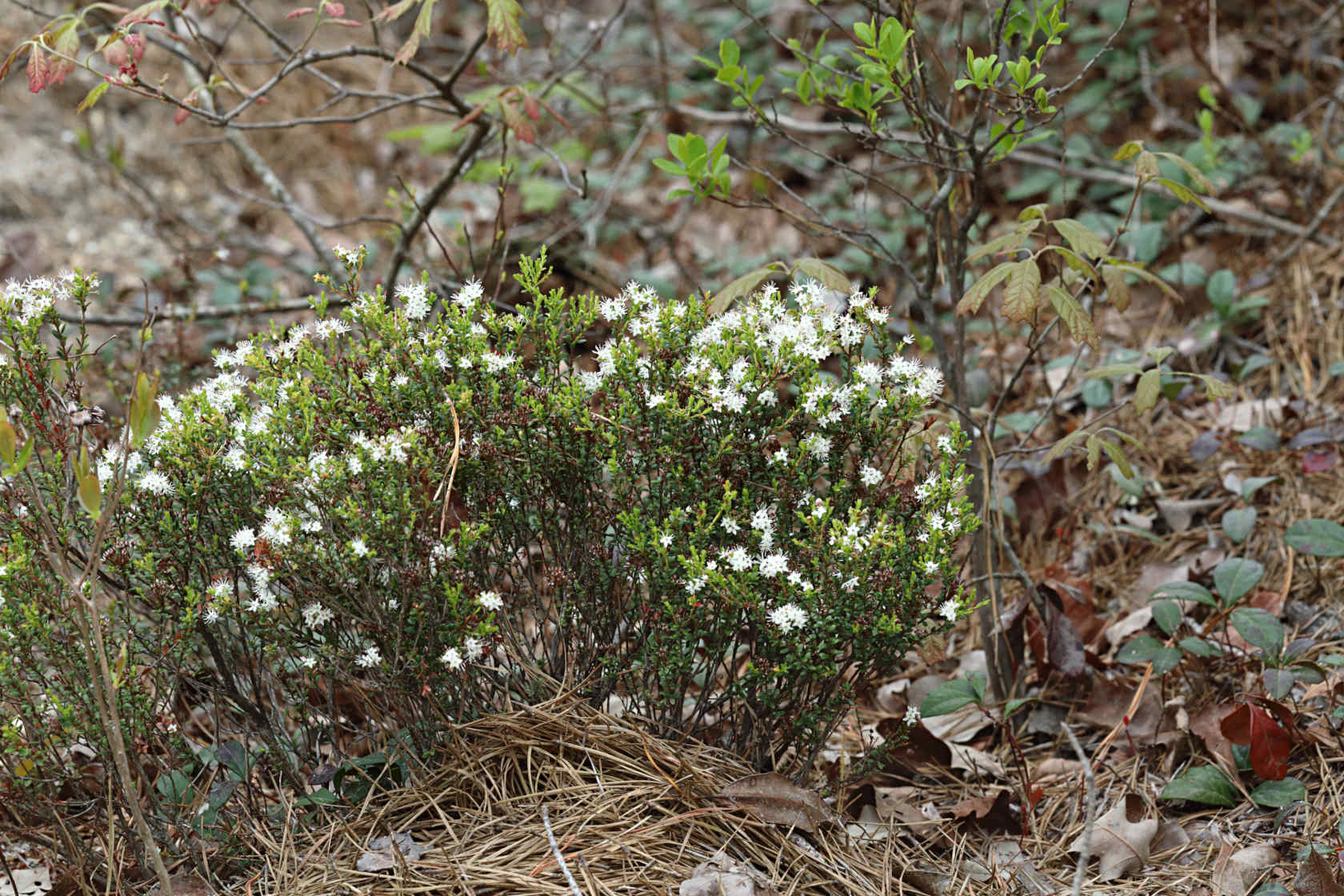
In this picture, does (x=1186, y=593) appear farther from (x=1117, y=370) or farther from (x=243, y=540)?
(x=243, y=540)

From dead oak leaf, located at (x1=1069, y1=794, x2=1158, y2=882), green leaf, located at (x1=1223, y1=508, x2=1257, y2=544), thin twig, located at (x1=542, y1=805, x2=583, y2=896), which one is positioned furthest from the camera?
green leaf, located at (x1=1223, y1=508, x2=1257, y2=544)

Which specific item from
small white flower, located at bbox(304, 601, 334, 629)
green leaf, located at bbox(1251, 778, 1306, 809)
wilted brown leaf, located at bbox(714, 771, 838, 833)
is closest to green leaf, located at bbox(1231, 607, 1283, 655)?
green leaf, located at bbox(1251, 778, 1306, 809)

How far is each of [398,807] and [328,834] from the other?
0.14 metres

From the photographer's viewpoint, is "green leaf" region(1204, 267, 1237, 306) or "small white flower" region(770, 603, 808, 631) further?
"green leaf" region(1204, 267, 1237, 306)

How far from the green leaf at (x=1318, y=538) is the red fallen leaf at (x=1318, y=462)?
0.47 metres

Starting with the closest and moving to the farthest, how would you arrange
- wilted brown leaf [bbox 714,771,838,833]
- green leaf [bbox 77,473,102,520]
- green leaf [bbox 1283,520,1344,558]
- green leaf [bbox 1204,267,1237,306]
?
green leaf [bbox 77,473,102,520], wilted brown leaf [bbox 714,771,838,833], green leaf [bbox 1283,520,1344,558], green leaf [bbox 1204,267,1237,306]

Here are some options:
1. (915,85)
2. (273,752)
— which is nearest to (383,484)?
(273,752)

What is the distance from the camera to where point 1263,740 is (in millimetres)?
2156

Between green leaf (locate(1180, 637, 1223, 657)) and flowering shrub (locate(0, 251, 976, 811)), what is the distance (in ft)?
2.24

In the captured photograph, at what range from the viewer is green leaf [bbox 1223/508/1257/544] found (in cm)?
278

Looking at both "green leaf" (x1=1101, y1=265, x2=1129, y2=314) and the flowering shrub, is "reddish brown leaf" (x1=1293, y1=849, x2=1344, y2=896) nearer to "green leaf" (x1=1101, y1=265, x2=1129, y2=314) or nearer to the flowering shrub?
the flowering shrub

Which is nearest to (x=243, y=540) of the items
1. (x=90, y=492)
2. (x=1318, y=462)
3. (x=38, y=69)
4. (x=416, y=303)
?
(x=90, y=492)

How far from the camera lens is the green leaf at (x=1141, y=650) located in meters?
2.43

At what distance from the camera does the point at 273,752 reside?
7.00 feet
